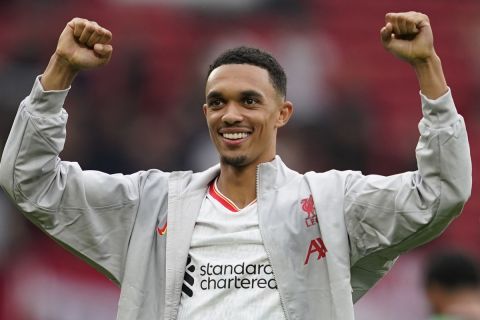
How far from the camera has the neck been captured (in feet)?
14.6

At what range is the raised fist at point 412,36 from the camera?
397cm

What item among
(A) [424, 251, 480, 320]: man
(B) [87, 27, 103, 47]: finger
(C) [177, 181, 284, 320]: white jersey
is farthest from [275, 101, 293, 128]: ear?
(A) [424, 251, 480, 320]: man

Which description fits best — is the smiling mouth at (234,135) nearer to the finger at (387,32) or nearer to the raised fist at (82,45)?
the raised fist at (82,45)

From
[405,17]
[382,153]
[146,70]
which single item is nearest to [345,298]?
[405,17]

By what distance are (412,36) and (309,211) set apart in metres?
0.75

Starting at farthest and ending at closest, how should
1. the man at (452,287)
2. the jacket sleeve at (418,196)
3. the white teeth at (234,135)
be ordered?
the man at (452,287), the white teeth at (234,135), the jacket sleeve at (418,196)

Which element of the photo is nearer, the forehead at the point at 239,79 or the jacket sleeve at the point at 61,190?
the jacket sleeve at the point at 61,190

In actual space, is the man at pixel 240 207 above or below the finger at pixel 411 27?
below

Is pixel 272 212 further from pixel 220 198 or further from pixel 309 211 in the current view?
pixel 220 198

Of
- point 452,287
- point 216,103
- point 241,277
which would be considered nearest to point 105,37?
point 216,103

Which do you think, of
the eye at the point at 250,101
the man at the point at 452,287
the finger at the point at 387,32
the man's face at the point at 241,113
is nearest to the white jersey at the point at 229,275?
the man's face at the point at 241,113

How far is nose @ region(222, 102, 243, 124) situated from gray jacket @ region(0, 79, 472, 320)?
0.22 meters

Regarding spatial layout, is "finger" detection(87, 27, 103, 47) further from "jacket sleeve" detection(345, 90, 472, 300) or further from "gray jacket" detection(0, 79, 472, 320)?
"jacket sleeve" detection(345, 90, 472, 300)

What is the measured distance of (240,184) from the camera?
4.46 meters
